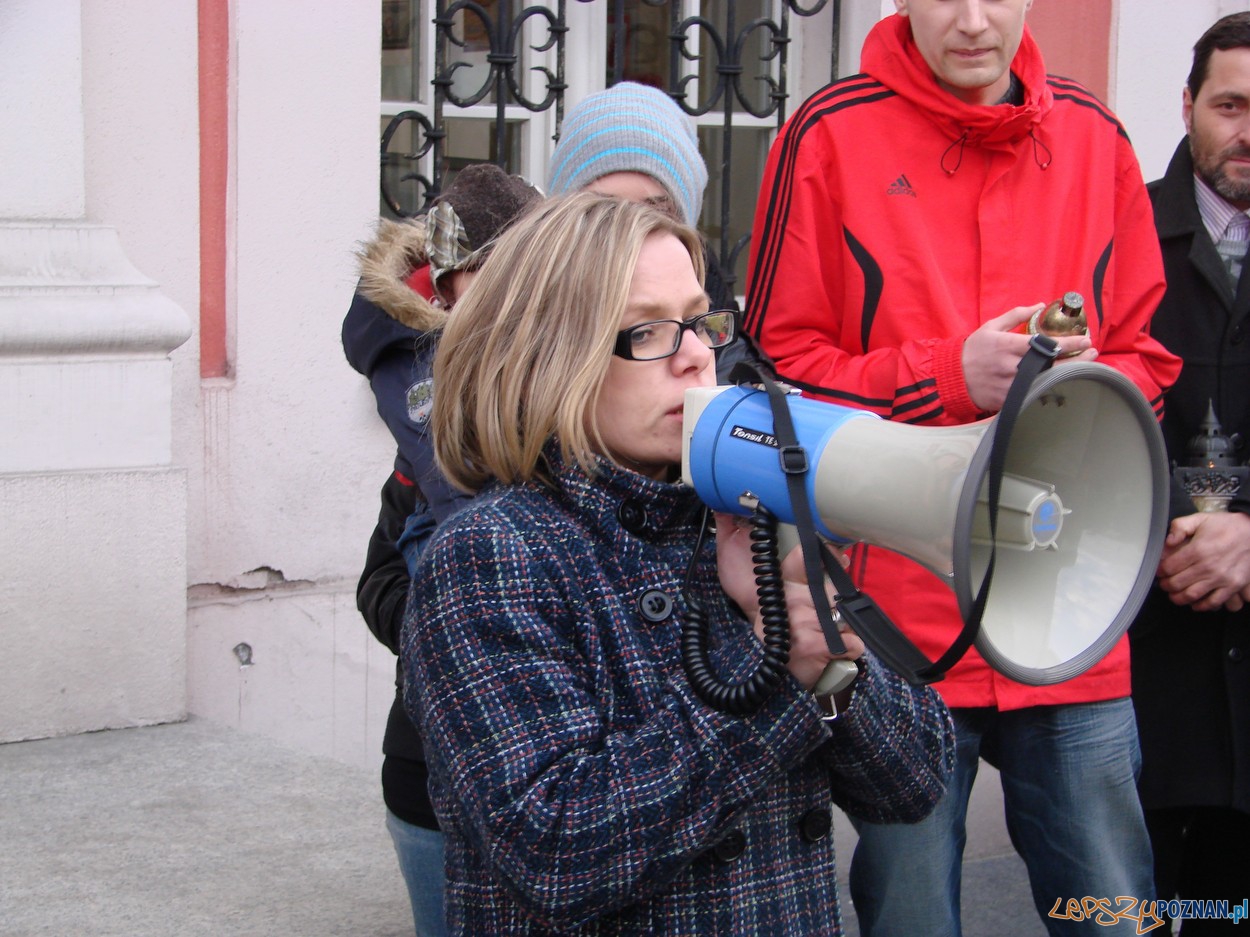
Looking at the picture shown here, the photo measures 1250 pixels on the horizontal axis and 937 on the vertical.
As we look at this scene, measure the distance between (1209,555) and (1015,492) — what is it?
4.64ft

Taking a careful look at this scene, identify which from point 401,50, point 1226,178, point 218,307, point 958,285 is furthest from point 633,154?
point 401,50

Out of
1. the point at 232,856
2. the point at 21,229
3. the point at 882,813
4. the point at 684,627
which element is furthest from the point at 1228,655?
the point at 21,229

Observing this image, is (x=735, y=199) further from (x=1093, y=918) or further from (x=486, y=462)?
(x=486, y=462)

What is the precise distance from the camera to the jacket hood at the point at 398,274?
2.26 meters

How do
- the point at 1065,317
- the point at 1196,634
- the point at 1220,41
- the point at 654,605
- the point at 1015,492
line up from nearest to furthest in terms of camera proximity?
the point at 1015,492 → the point at 654,605 → the point at 1065,317 → the point at 1196,634 → the point at 1220,41

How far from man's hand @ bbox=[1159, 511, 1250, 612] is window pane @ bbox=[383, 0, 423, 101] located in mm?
2584

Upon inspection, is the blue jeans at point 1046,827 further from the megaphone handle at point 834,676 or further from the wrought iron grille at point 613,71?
the wrought iron grille at point 613,71

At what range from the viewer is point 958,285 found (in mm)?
2580

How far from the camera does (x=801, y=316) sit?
260 centimetres

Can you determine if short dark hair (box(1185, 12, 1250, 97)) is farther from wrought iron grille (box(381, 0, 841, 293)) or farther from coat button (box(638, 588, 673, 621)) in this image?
coat button (box(638, 588, 673, 621))

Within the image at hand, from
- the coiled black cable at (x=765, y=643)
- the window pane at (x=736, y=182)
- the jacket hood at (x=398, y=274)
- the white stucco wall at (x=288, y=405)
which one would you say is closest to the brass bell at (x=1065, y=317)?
the coiled black cable at (x=765, y=643)

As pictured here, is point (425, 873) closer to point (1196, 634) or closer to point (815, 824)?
point (815, 824)

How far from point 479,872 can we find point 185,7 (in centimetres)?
272

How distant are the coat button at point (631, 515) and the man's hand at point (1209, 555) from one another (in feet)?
4.88
